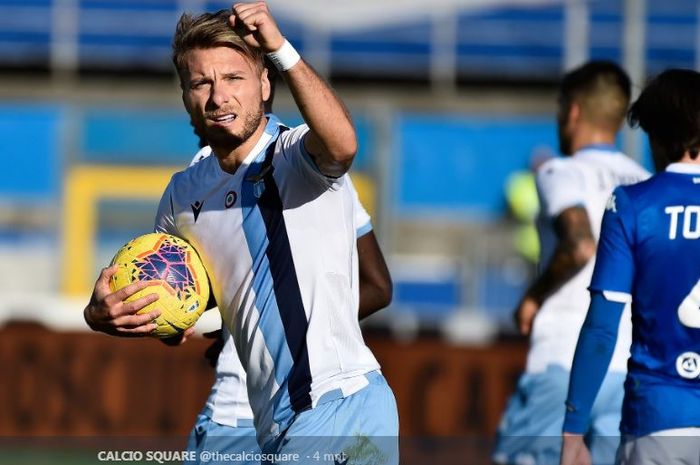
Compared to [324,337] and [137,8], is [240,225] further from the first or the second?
[137,8]

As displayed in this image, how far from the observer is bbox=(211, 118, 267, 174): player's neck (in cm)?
473

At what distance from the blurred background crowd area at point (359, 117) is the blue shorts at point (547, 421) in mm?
15016

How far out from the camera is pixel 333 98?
167 inches

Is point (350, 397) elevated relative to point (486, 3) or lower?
lower

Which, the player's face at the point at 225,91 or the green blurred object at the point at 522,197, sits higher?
the player's face at the point at 225,91

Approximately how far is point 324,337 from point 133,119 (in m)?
19.7

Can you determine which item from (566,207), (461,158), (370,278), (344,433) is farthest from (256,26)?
(461,158)

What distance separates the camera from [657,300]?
4.59 metres

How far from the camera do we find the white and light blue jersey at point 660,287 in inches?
179

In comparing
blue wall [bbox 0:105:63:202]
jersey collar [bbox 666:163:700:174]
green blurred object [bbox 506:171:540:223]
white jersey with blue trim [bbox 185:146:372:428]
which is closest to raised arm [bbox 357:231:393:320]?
white jersey with blue trim [bbox 185:146:372:428]

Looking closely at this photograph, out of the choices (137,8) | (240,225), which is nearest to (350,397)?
(240,225)

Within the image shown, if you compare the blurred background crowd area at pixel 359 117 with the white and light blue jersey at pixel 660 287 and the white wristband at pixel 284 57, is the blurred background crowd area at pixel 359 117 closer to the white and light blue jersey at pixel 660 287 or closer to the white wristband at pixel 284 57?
the white and light blue jersey at pixel 660 287

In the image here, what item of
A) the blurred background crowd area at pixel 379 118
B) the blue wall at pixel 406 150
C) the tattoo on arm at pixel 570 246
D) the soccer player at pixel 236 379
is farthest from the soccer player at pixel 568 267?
the blue wall at pixel 406 150

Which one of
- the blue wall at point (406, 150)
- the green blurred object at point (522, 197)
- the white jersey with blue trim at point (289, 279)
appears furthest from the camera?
the blue wall at point (406, 150)
